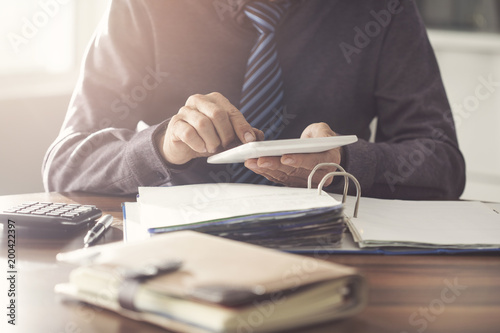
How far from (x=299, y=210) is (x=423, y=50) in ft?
2.72

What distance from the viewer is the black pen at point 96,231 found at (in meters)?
0.69

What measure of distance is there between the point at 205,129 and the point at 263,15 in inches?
17.5

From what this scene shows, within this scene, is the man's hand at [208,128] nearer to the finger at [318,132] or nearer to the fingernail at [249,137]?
the fingernail at [249,137]

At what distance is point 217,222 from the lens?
0.65 m

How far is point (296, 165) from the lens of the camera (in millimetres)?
859

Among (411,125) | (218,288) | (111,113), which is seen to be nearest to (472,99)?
(411,125)

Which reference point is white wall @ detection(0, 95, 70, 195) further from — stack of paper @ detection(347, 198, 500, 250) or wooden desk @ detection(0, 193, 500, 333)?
stack of paper @ detection(347, 198, 500, 250)

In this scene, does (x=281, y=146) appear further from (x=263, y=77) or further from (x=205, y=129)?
(x=263, y=77)

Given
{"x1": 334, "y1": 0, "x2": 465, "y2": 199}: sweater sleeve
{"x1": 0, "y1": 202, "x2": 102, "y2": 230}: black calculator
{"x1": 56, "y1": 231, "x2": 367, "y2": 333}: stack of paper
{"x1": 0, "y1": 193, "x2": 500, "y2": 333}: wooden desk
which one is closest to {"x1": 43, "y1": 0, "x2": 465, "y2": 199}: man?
{"x1": 334, "y1": 0, "x2": 465, "y2": 199}: sweater sleeve

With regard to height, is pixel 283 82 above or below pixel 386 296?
above

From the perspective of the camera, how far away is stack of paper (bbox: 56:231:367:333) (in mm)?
393

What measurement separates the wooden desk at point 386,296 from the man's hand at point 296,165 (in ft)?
0.74

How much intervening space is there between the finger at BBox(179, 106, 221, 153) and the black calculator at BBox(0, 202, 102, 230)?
199mm

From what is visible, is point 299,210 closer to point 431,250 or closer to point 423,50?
point 431,250
